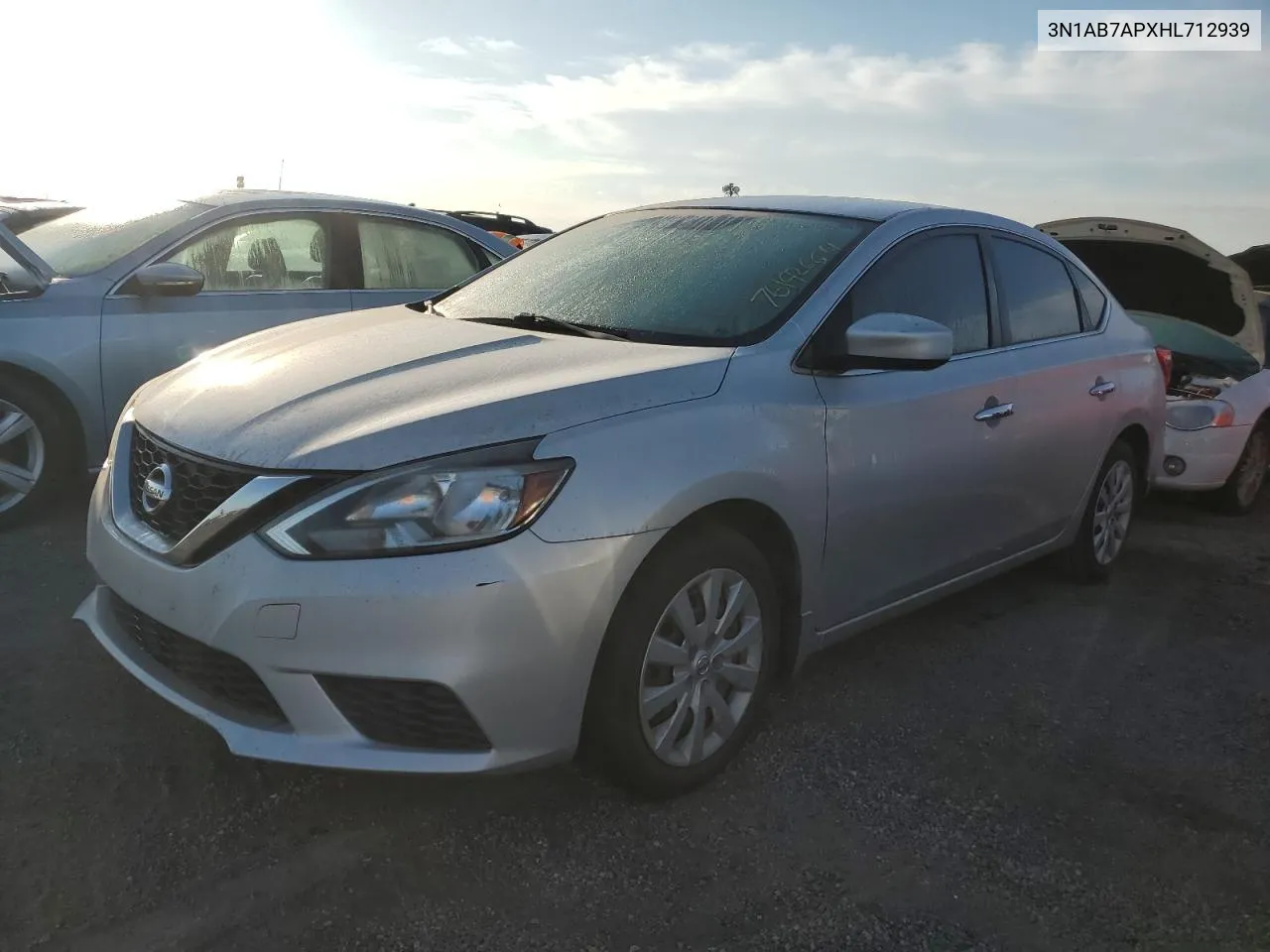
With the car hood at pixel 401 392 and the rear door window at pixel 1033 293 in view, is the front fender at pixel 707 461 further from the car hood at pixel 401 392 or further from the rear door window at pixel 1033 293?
the rear door window at pixel 1033 293

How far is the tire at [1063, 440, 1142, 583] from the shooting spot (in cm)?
487

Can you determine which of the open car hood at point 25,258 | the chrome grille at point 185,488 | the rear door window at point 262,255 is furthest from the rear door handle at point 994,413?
the open car hood at point 25,258

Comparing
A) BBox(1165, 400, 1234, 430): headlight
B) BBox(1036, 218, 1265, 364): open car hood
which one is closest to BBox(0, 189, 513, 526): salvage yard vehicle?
BBox(1036, 218, 1265, 364): open car hood

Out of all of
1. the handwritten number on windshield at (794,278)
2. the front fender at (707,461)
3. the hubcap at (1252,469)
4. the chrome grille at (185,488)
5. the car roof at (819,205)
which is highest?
the car roof at (819,205)

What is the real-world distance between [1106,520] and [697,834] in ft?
9.89

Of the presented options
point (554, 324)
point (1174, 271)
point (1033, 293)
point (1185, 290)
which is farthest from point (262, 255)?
point (1185, 290)

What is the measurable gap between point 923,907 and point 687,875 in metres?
0.53

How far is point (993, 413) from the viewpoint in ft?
12.7

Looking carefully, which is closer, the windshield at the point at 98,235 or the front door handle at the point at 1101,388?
the front door handle at the point at 1101,388

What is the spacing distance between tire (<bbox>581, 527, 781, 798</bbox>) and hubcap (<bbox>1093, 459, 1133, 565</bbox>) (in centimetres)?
241

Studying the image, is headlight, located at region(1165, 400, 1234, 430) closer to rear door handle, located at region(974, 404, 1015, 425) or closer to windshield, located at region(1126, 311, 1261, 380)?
windshield, located at region(1126, 311, 1261, 380)

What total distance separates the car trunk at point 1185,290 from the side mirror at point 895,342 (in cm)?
390

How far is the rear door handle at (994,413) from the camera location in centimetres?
382

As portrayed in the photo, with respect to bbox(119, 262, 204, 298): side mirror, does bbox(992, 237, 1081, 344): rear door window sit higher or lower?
higher
